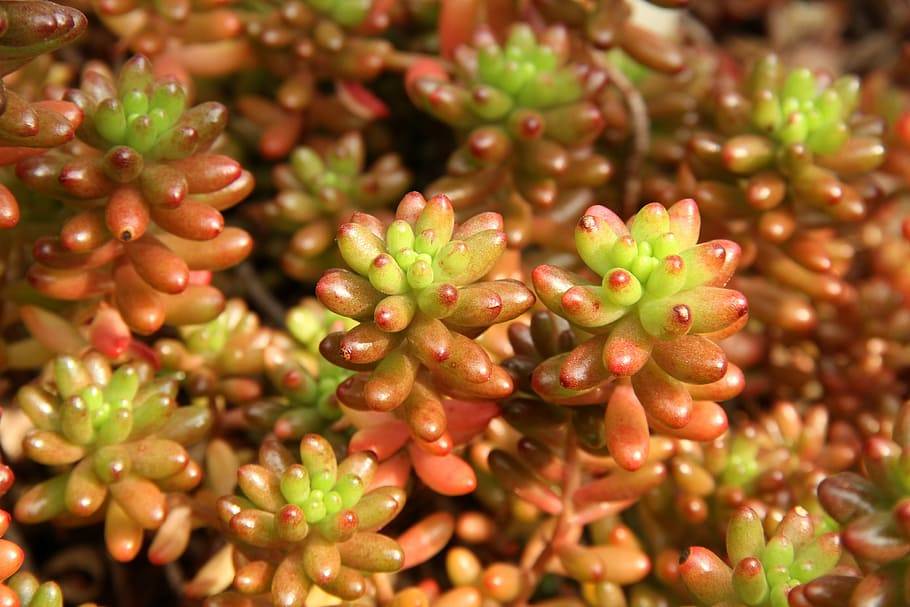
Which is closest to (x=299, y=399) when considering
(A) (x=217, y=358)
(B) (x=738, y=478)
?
(A) (x=217, y=358)

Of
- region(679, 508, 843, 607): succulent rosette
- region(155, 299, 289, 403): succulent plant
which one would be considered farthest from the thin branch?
region(679, 508, 843, 607): succulent rosette

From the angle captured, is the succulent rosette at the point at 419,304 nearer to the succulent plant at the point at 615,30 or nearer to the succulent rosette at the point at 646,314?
the succulent rosette at the point at 646,314

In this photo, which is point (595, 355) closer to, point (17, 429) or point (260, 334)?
point (260, 334)

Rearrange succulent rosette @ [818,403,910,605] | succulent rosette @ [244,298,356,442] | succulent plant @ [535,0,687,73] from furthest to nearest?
succulent plant @ [535,0,687,73] → succulent rosette @ [244,298,356,442] → succulent rosette @ [818,403,910,605]

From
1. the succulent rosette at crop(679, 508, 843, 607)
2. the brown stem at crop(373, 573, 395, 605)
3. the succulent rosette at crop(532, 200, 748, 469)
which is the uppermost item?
the succulent rosette at crop(532, 200, 748, 469)

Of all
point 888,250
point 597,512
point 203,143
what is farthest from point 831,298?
point 203,143

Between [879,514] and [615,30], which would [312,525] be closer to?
[879,514]

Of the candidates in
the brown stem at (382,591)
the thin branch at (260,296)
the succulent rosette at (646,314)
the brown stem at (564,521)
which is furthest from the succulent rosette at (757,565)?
the thin branch at (260,296)

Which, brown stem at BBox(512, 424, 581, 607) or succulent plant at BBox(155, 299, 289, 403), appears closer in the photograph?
brown stem at BBox(512, 424, 581, 607)

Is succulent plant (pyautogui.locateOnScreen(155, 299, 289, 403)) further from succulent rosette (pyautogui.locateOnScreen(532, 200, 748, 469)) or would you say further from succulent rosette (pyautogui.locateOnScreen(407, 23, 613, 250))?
succulent rosette (pyautogui.locateOnScreen(532, 200, 748, 469))
